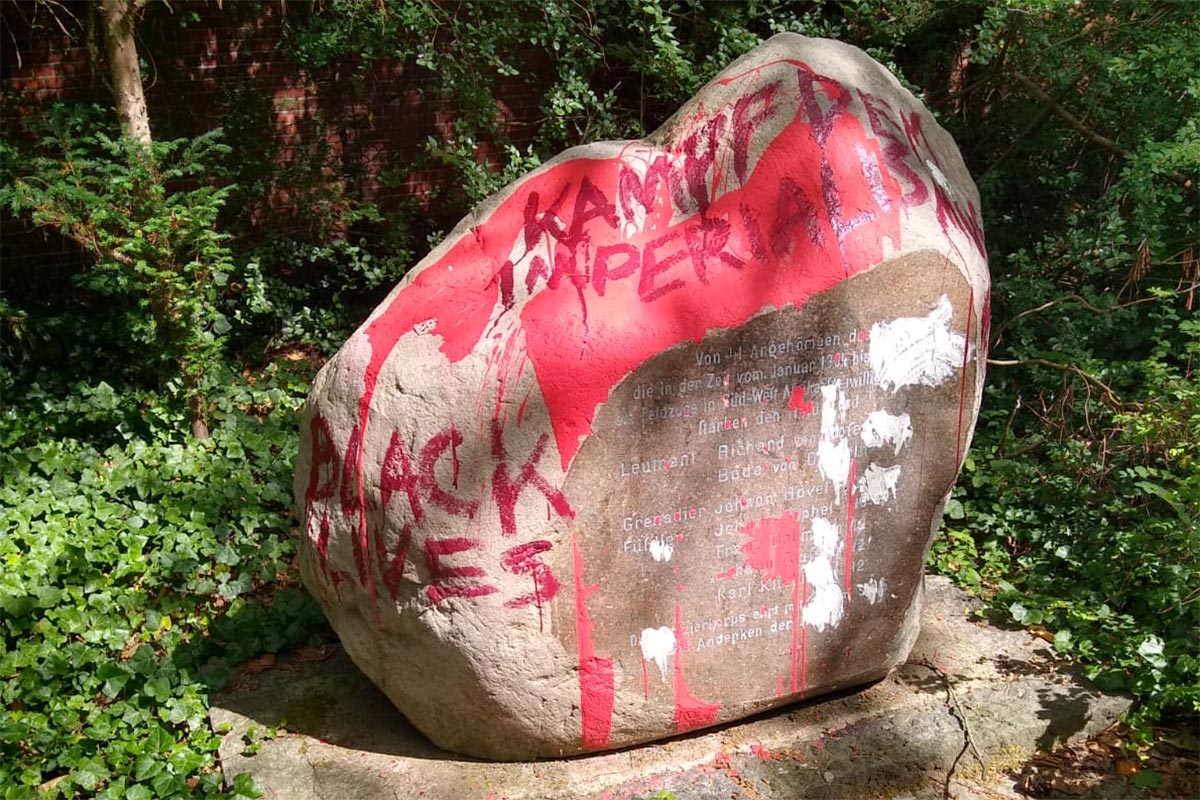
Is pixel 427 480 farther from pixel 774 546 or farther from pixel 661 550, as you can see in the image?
pixel 774 546

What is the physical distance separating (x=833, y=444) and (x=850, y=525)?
0.89ft

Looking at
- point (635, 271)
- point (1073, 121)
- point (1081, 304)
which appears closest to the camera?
point (635, 271)

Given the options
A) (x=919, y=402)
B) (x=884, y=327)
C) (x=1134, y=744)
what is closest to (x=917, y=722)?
(x=1134, y=744)

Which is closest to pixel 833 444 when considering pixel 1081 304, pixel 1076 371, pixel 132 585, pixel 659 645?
pixel 659 645

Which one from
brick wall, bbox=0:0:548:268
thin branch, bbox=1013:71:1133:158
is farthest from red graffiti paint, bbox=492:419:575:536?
thin branch, bbox=1013:71:1133:158

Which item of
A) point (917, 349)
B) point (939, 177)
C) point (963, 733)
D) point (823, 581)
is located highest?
point (939, 177)

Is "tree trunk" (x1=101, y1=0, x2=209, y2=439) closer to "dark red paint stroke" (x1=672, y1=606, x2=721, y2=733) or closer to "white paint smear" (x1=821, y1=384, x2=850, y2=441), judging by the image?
"dark red paint stroke" (x1=672, y1=606, x2=721, y2=733)

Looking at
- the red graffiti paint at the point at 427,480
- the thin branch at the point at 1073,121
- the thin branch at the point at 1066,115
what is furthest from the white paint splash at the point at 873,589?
the thin branch at the point at 1066,115

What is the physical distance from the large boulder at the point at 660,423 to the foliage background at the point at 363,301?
914mm

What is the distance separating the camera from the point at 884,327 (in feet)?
9.85

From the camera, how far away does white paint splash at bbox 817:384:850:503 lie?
9.88ft

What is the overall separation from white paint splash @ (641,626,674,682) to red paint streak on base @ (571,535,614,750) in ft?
0.38

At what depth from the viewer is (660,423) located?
2.84 m

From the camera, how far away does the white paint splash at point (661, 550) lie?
2918mm
